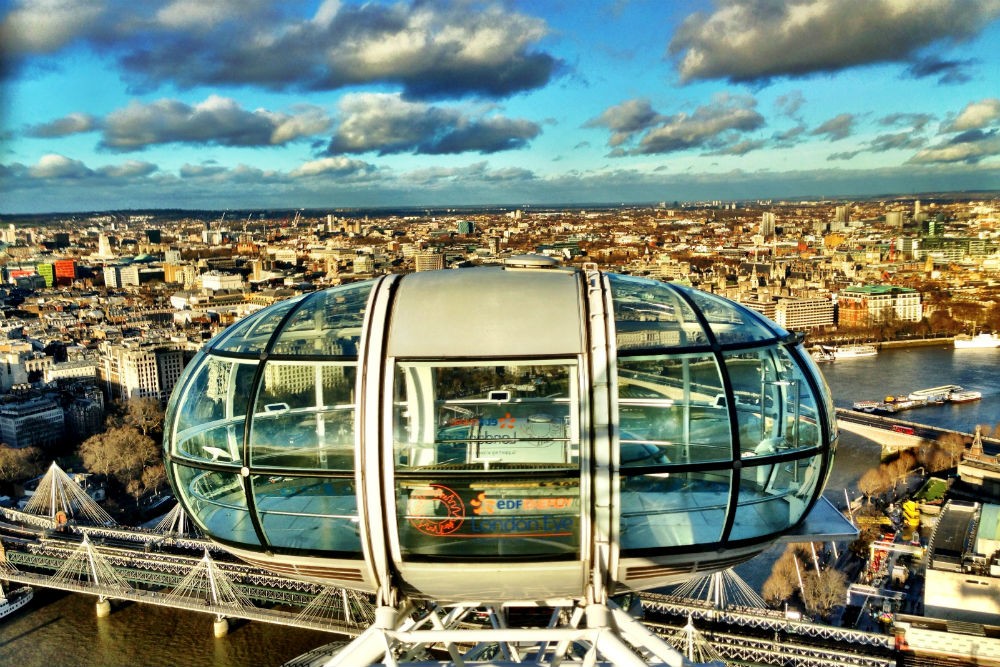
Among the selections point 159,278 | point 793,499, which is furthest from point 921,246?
point 793,499

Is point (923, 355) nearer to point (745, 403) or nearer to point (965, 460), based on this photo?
point (965, 460)

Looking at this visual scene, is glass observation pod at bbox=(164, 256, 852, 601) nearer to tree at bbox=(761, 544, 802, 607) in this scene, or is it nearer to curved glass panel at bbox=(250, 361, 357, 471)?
curved glass panel at bbox=(250, 361, 357, 471)

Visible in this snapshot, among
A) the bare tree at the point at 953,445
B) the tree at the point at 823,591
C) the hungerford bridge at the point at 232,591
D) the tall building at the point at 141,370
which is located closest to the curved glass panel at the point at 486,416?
the hungerford bridge at the point at 232,591

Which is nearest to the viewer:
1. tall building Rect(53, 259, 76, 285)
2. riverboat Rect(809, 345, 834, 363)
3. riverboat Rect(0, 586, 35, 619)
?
riverboat Rect(0, 586, 35, 619)

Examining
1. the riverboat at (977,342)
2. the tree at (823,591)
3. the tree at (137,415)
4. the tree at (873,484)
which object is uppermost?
the tree at (137,415)

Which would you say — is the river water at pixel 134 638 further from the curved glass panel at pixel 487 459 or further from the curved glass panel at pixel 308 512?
the curved glass panel at pixel 487 459

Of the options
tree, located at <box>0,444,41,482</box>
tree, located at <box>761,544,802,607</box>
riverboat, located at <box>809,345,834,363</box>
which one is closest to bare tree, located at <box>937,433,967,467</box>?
tree, located at <box>761,544,802,607</box>

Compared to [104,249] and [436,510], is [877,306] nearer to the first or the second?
[436,510]
